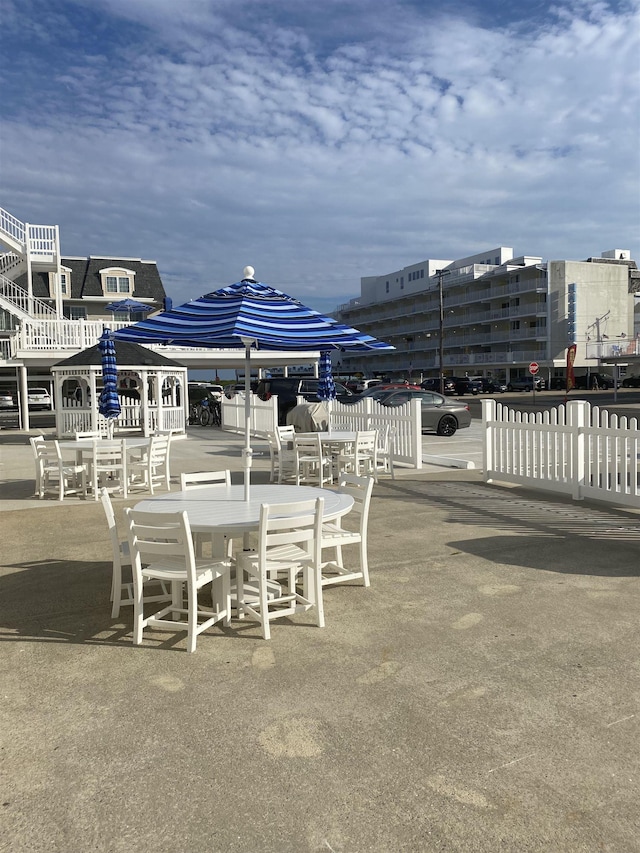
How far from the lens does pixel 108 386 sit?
1561 centimetres

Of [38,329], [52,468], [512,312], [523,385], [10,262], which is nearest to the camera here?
[52,468]

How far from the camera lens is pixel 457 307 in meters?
78.9

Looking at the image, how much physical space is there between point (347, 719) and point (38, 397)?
120ft

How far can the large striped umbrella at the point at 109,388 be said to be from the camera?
589 inches

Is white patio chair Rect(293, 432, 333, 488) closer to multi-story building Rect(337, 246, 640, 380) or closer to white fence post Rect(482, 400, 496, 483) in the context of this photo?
white fence post Rect(482, 400, 496, 483)

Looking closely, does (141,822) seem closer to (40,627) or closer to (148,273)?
(40,627)

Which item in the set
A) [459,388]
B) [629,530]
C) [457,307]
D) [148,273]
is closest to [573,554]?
[629,530]

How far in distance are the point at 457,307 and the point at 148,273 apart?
43.3 metres

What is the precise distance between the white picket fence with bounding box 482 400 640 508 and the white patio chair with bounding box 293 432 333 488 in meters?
2.72

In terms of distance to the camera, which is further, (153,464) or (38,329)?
(38,329)

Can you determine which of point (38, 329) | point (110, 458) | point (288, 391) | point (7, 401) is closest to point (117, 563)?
point (110, 458)

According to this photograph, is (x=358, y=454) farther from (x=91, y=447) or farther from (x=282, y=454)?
(x=91, y=447)

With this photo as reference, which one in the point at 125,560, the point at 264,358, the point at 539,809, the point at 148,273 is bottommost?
the point at 539,809

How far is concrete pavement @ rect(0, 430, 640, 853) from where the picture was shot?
264 cm
